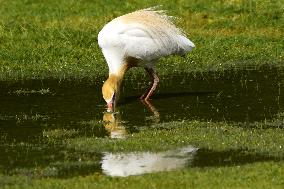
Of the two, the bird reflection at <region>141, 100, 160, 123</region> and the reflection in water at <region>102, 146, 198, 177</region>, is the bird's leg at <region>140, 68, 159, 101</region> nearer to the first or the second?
the bird reflection at <region>141, 100, 160, 123</region>

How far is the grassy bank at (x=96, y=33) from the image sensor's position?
1944 centimetres

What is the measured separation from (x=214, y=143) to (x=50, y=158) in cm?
201

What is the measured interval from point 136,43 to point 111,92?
46.3 inches

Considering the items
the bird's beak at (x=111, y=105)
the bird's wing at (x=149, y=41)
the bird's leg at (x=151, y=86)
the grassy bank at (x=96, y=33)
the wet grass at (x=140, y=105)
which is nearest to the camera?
the wet grass at (x=140, y=105)

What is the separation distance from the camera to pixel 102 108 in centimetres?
1534

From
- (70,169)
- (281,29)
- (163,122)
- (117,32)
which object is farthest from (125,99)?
(281,29)

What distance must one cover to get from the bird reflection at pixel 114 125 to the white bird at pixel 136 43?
567 millimetres

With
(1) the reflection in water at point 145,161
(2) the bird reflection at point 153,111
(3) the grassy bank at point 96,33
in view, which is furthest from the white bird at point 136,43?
(1) the reflection in water at point 145,161

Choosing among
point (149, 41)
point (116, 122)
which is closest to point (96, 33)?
point (149, 41)

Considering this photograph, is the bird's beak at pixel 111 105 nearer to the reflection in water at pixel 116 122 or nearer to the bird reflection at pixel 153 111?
the reflection in water at pixel 116 122

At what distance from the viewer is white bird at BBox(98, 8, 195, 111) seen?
51.7 feet

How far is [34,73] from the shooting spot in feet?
62.5

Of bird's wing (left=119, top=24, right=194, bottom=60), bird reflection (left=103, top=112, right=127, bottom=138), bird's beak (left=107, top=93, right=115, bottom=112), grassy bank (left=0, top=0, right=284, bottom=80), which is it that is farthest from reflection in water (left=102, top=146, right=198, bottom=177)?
grassy bank (left=0, top=0, right=284, bottom=80)

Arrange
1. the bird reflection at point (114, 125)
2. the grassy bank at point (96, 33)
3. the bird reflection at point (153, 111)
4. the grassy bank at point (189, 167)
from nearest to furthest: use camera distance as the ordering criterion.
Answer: the grassy bank at point (189, 167) < the bird reflection at point (114, 125) < the bird reflection at point (153, 111) < the grassy bank at point (96, 33)
